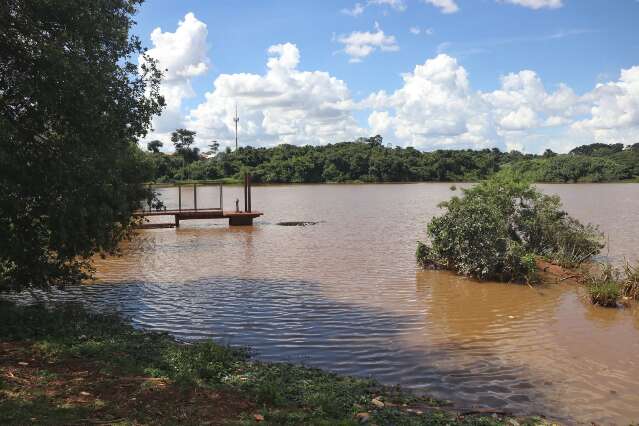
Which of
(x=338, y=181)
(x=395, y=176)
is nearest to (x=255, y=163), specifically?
(x=338, y=181)

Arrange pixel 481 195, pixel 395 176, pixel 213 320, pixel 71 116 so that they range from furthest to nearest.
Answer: pixel 395 176 < pixel 481 195 < pixel 213 320 < pixel 71 116

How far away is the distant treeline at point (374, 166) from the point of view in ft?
358

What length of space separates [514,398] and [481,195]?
40.9 feet

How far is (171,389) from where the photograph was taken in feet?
22.4

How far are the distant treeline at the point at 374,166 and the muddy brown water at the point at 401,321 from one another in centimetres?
8610

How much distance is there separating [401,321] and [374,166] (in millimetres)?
103013

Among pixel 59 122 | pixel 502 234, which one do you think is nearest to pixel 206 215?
pixel 502 234

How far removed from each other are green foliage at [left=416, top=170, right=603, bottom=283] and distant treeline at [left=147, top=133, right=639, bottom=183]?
88452 millimetres

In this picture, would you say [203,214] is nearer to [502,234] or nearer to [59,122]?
[502,234]

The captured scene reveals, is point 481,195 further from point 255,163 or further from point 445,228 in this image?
point 255,163

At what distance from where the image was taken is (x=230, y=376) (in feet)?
25.3

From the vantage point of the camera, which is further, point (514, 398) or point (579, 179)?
point (579, 179)

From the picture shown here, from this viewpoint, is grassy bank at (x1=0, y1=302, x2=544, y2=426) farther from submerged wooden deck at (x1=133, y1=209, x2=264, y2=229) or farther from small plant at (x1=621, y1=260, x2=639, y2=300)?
submerged wooden deck at (x1=133, y1=209, x2=264, y2=229)

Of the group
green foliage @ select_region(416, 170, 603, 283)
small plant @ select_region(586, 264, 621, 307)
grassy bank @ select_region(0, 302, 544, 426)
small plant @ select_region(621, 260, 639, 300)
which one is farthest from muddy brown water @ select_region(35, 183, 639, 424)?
grassy bank @ select_region(0, 302, 544, 426)
